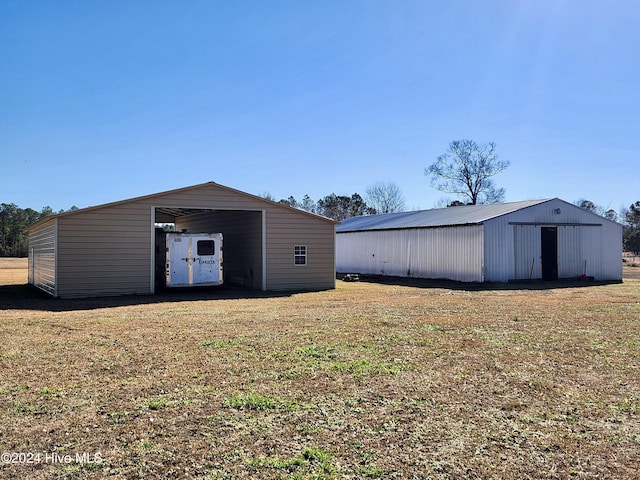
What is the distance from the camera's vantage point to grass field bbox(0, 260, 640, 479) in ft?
13.3

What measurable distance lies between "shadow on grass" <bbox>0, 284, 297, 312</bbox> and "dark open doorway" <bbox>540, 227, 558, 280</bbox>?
1217 cm

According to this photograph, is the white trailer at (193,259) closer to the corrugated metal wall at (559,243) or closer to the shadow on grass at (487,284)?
the shadow on grass at (487,284)

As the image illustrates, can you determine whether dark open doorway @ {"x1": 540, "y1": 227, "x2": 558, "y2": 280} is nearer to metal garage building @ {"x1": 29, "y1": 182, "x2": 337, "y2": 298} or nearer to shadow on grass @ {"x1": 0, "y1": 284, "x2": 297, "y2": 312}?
metal garage building @ {"x1": 29, "y1": 182, "x2": 337, "y2": 298}

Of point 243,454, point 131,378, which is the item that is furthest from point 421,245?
point 243,454

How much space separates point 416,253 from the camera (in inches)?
1003

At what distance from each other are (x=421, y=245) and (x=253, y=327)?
1641 centimetres

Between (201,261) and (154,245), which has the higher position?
(154,245)

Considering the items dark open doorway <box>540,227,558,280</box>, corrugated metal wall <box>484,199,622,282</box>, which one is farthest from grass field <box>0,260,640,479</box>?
dark open doorway <box>540,227,558,280</box>

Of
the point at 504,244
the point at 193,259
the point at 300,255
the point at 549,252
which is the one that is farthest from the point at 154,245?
the point at 549,252

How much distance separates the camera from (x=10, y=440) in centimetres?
438

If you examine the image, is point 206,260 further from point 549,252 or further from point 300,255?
point 549,252

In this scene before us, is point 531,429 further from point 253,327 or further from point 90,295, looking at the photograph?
point 90,295

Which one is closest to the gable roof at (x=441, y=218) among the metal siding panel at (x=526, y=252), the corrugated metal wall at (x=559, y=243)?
the corrugated metal wall at (x=559, y=243)

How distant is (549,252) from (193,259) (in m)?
15.5
